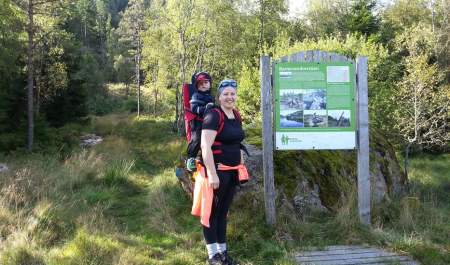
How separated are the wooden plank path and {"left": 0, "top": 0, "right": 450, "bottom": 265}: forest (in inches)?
6.8

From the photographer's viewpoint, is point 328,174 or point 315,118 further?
point 328,174

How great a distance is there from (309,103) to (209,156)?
188cm

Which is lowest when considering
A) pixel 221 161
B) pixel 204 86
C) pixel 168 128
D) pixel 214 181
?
pixel 214 181

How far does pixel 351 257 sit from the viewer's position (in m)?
4.28

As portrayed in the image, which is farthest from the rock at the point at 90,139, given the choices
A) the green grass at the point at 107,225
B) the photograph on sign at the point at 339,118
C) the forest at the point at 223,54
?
the photograph on sign at the point at 339,118

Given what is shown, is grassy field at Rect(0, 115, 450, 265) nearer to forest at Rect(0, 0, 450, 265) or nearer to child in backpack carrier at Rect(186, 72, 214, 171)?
forest at Rect(0, 0, 450, 265)

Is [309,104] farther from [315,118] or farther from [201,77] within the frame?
[201,77]

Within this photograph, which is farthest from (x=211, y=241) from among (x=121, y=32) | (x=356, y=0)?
(x=121, y=32)

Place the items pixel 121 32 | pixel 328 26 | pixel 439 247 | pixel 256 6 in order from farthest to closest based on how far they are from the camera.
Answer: pixel 121 32 < pixel 328 26 < pixel 256 6 < pixel 439 247

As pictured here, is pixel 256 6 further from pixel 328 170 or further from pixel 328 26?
pixel 328 170

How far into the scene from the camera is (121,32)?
49531mm

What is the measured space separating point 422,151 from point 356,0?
1519 cm

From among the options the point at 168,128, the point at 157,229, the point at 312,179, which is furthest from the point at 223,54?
the point at 157,229

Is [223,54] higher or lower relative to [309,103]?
higher
